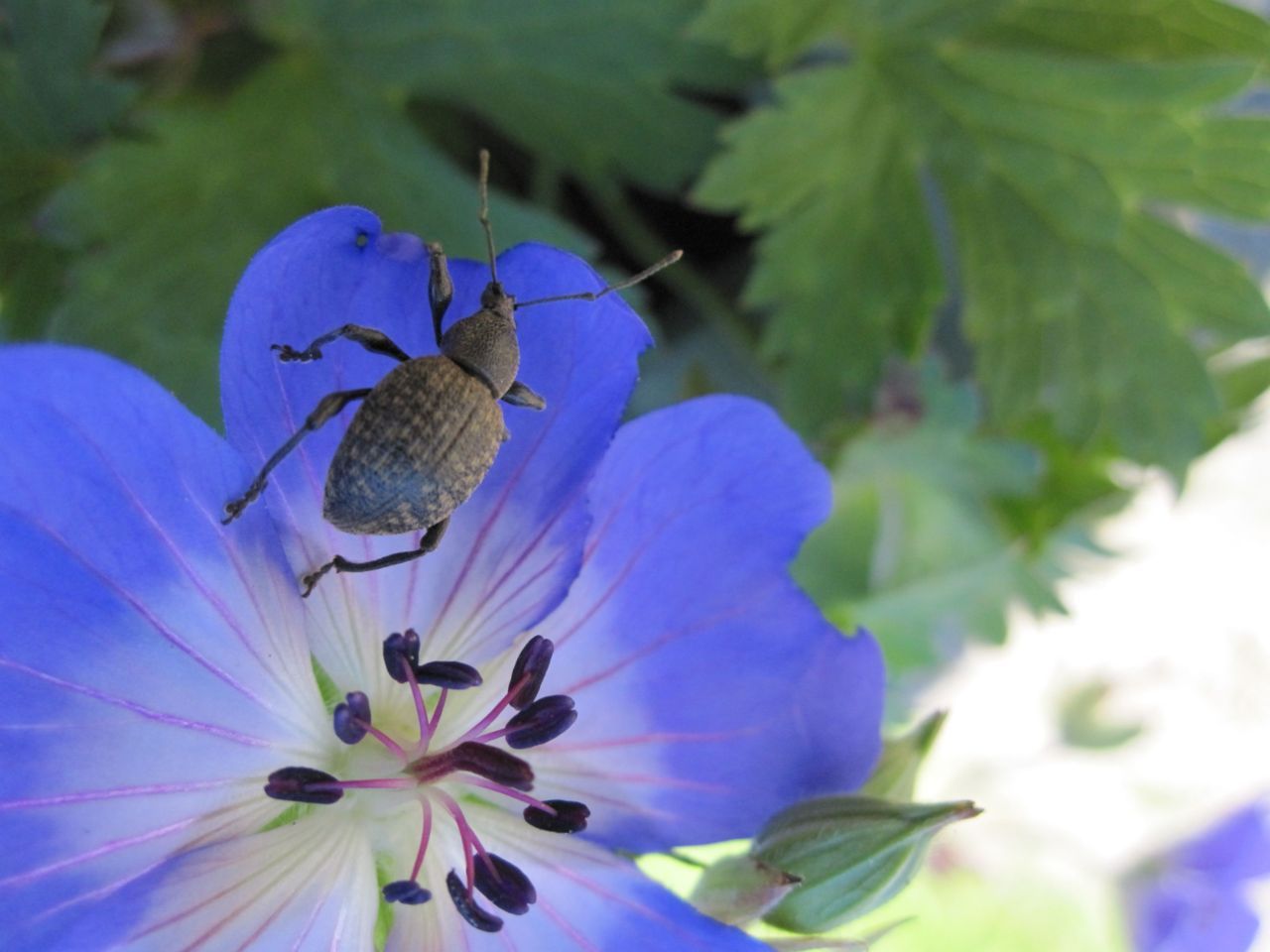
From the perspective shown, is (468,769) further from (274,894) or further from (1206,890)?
(1206,890)

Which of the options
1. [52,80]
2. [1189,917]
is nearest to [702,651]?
[52,80]

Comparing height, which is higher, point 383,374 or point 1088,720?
point 383,374

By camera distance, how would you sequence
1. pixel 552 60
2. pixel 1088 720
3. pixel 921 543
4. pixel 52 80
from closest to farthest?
pixel 52 80 < pixel 552 60 < pixel 921 543 < pixel 1088 720

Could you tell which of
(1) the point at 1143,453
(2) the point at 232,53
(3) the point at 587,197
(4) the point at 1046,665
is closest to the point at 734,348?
(3) the point at 587,197

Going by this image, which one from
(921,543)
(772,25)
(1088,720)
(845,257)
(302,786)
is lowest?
(1088,720)

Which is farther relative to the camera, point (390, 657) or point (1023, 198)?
point (1023, 198)

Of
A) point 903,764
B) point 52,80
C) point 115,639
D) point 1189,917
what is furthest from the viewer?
point 1189,917

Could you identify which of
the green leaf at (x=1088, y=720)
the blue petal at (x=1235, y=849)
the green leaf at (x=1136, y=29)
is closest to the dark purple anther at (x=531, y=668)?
the green leaf at (x=1136, y=29)

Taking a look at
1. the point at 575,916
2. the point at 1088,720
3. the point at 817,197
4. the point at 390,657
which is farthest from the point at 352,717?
the point at 1088,720
